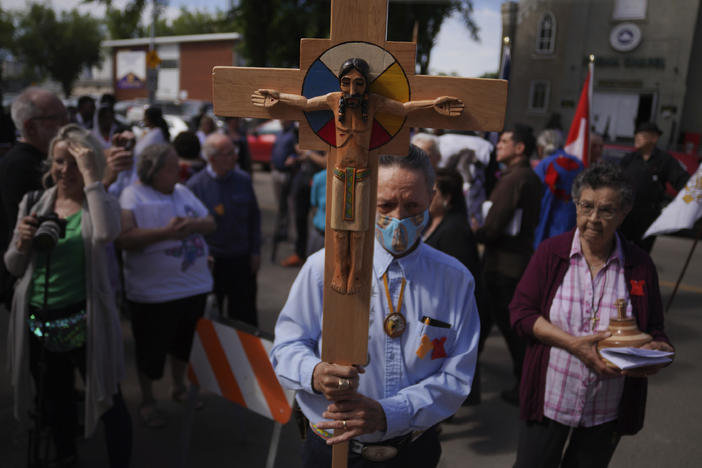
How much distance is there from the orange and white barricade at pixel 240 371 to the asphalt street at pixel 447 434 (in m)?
0.31

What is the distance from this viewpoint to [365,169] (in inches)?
60.7

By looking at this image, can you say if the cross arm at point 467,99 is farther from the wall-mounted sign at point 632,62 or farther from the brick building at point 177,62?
the brick building at point 177,62

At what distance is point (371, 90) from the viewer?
152cm

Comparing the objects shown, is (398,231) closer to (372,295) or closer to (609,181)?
(372,295)

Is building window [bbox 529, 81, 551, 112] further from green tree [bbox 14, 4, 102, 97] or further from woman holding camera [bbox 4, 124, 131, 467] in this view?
green tree [bbox 14, 4, 102, 97]

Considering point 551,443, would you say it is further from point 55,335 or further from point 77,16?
point 77,16

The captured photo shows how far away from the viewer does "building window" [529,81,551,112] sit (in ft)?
82.1

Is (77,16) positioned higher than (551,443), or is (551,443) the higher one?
(77,16)

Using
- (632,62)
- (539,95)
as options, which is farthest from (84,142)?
(539,95)

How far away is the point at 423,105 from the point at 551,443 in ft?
5.76

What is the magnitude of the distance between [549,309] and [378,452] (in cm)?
115

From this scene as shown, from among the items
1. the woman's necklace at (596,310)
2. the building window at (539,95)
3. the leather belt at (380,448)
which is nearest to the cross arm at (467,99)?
the leather belt at (380,448)

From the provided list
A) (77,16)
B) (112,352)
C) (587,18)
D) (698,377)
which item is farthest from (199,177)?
(77,16)

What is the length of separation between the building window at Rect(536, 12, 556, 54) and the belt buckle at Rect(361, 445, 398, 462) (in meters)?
25.6
